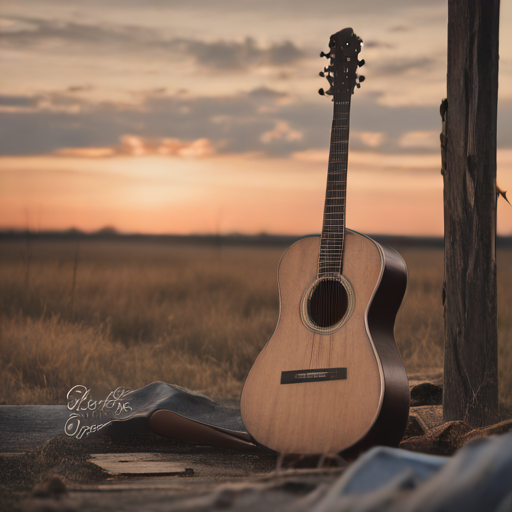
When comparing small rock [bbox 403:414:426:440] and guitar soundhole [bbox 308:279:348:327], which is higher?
guitar soundhole [bbox 308:279:348:327]

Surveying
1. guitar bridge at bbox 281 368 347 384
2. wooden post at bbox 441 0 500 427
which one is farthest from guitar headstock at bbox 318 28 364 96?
guitar bridge at bbox 281 368 347 384

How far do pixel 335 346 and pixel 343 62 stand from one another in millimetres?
1550

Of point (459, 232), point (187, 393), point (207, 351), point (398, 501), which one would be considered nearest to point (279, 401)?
point (187, 393)

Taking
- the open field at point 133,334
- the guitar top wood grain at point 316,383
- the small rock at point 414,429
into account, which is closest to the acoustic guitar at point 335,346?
the guitar top wood grain at point 316,383

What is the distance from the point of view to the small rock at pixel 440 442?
312 cm

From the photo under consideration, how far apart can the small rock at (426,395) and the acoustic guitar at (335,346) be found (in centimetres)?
121

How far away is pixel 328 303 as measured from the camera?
3.17 metres

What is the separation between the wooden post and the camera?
3.44m

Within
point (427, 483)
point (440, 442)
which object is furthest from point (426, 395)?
point (427, 483)

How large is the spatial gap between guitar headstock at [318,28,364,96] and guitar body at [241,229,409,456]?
817 millimetres

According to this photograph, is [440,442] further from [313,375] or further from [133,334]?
[133,334]

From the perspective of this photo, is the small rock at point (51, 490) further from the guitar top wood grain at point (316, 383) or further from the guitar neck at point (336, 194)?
the guitar neck at point (336, 194)

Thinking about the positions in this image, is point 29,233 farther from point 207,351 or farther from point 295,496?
point 295,496

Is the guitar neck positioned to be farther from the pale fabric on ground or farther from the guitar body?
the pale fabric on ground
